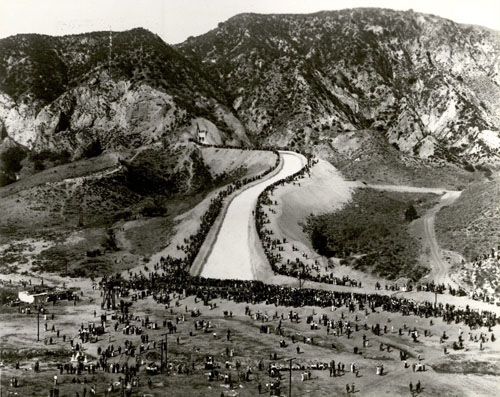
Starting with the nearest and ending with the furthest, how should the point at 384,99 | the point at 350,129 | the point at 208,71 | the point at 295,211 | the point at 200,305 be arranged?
1. the point at 200,305
2. the point at 295,211
3. the point at 350,129
4. the point at 384,99
5. the point at 208,71

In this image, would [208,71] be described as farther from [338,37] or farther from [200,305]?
[200,305]

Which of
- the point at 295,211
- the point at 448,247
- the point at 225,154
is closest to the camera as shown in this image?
the point at 448,247

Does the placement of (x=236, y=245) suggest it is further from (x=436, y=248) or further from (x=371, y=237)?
(x=436, y=248)

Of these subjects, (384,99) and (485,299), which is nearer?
(485,299)

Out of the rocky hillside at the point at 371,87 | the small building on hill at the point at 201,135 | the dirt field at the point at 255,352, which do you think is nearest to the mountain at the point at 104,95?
the small building on hill at the point at 201,135

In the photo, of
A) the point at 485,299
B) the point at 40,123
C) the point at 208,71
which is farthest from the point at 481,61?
the point at 485,299

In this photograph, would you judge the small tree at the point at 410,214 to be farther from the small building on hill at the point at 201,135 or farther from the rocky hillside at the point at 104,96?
the rocky hillside at the point at 104,96
